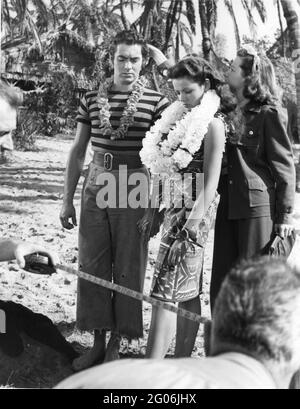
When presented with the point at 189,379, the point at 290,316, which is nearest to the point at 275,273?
the point at 290,316

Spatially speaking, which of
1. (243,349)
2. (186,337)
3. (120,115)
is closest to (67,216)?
(120,115)

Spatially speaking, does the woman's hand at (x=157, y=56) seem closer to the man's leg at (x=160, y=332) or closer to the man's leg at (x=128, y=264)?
the man's leg at (x=128, y=264)

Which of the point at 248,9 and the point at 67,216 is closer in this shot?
the point at 248,9

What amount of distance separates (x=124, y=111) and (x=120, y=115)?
1.2 inches

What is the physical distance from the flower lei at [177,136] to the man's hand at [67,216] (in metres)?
0.50

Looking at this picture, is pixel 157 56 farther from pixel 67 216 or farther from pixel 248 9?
pixel 67 216

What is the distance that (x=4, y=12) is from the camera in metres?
3.36

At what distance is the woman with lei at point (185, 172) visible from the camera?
2951mm

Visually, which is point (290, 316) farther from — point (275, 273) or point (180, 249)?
point (180, 249)

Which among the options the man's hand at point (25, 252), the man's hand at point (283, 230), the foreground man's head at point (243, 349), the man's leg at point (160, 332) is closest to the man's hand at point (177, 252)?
the man's leg at point (160, 332)

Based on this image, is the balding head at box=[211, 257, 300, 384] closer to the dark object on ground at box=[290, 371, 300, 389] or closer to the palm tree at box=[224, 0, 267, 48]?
the dark object on ground at box=[290, 371, 300, 389]

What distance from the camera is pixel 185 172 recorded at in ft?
9.91

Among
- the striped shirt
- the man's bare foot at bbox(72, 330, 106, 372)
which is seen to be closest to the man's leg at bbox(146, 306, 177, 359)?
the man's bare foot at bbox(72, 330, 106, 372)

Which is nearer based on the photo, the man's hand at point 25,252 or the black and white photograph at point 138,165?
the man's hand at point 25,252
